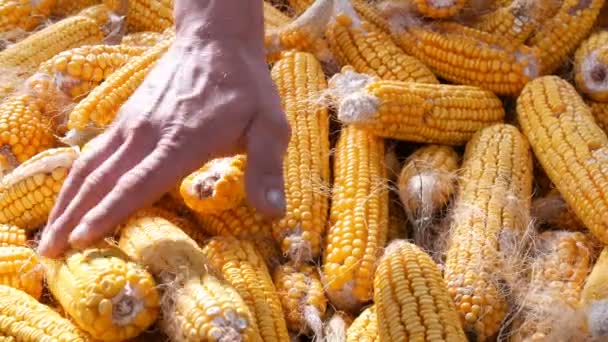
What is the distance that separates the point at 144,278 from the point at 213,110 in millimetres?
436

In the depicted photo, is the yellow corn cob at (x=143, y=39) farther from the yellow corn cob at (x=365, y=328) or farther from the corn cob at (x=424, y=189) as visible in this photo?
the yellow corn cob at (x=365, y=328)

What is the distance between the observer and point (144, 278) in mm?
1793

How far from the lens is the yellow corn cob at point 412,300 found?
71.9 inches

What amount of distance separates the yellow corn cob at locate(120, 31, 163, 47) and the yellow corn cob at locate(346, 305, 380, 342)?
1.48 meters

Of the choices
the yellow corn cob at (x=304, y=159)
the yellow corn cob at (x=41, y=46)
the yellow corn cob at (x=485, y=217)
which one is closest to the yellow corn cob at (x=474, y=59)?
the yellow corn cob at (x=485, y=217)

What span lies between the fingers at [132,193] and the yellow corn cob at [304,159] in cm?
48

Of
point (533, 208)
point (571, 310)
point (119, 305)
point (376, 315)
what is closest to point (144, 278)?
point (119, 305)

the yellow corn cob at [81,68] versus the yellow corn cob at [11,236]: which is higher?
the yellow corn cob at [81,68]

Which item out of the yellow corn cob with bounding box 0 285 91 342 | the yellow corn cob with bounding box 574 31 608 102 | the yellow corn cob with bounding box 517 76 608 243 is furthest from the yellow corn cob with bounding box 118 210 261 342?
the yellow corn cob with bounding box 574 31 608 102

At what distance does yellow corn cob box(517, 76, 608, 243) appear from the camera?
7.25ft

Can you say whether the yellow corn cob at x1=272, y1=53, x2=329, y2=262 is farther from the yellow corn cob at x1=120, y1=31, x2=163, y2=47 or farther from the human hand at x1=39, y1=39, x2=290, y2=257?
the yellow corn cob at x1=120, y1=31, x2=163, y2=47

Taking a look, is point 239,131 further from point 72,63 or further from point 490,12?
point 490,12

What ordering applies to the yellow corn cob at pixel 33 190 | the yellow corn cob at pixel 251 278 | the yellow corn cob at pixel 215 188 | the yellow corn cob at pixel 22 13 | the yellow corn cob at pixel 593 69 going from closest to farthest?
the yellow corn cob at pixel 251 278 → the yellow corn cob at pixel 215 188 → the yellow corn cob at pixel 33 190 → the yellow corn cob at pixel 593 69 → the yellow corn cob at pixel 22 13

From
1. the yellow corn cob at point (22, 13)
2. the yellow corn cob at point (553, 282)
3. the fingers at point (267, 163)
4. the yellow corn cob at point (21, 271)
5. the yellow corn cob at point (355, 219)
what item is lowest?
the yellow corn cob at point (553, 282)
